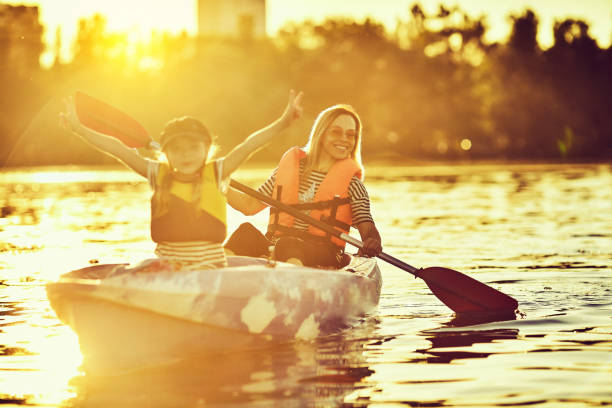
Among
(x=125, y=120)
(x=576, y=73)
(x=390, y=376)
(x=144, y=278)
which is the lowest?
(x=390, y=376)

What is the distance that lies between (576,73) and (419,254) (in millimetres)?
51438

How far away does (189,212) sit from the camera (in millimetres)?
5859

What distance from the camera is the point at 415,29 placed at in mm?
61750

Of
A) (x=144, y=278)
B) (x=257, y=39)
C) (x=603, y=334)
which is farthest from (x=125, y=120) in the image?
(x=257, y=39)

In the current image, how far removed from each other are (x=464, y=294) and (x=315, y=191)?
131 cm

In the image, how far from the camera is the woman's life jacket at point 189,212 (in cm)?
587

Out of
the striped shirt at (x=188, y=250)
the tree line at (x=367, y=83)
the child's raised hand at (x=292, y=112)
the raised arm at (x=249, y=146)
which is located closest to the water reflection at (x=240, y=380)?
the striped shirt at (x=188, y=250)

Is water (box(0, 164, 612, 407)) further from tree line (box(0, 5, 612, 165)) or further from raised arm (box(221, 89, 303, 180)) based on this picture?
tree line (box(0, 5, 612, 165))

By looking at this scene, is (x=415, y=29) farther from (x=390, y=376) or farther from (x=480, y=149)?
(x=390, y=376)

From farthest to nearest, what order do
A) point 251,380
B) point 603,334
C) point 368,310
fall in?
1. point 368,310
2. point 603,334
3. point 251,380

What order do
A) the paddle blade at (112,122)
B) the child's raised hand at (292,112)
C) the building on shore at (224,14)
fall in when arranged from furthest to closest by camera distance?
the building on shore at (224,14)
the paddle blade at (112,122)
the child's raised hand at (292,112)

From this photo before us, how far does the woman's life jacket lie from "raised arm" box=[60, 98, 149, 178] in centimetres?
13

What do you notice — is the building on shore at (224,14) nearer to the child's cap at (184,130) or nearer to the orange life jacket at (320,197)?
the orange life jacket at (320,197)

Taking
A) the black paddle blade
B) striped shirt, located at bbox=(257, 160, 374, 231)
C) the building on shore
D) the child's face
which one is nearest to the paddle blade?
the child's face
